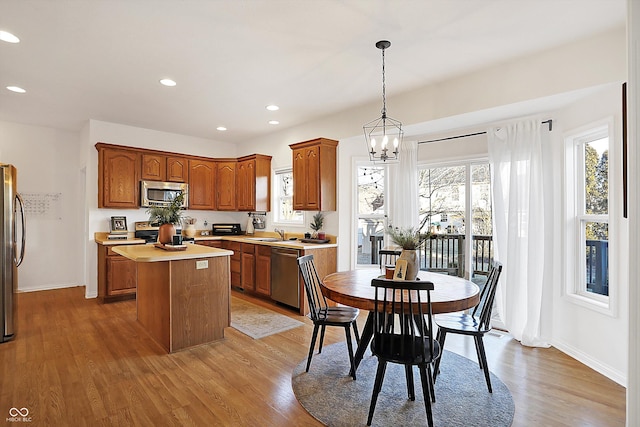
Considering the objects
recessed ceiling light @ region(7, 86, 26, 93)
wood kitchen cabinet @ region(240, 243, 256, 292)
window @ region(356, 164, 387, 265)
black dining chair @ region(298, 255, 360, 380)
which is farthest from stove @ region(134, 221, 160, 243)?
black dining chair @ region(298, 255, 360, 380)

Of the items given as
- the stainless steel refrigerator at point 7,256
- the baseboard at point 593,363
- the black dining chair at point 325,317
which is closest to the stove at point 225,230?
the stainless steel refrigerator at point 7,256

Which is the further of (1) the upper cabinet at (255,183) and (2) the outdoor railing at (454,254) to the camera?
(1) the upper cabinet at (255,183)

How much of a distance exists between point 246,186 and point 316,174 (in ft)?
6.18

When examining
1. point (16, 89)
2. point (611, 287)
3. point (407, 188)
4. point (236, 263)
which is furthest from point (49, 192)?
point (611, 287)

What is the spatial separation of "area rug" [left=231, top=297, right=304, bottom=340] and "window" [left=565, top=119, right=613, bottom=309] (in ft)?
9.57

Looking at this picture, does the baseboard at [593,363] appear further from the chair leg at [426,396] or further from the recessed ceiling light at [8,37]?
the recessed ceiling light at [8,37]

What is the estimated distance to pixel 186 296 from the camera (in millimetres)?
3223

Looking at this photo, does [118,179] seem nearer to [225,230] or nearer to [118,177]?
[118,177]

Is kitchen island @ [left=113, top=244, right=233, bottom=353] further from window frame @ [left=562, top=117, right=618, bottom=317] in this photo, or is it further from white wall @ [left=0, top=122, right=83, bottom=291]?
window frame @ [left=562, top=117, right=618, bottom=317]

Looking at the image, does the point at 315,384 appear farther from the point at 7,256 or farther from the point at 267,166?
the point at 267,166

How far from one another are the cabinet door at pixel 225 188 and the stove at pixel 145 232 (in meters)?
1.21

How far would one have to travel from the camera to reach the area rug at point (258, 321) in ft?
12.2

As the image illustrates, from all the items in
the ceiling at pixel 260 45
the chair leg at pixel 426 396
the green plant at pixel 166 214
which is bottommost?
the chair leg at pixel 426 396

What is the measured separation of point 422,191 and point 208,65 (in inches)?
116
